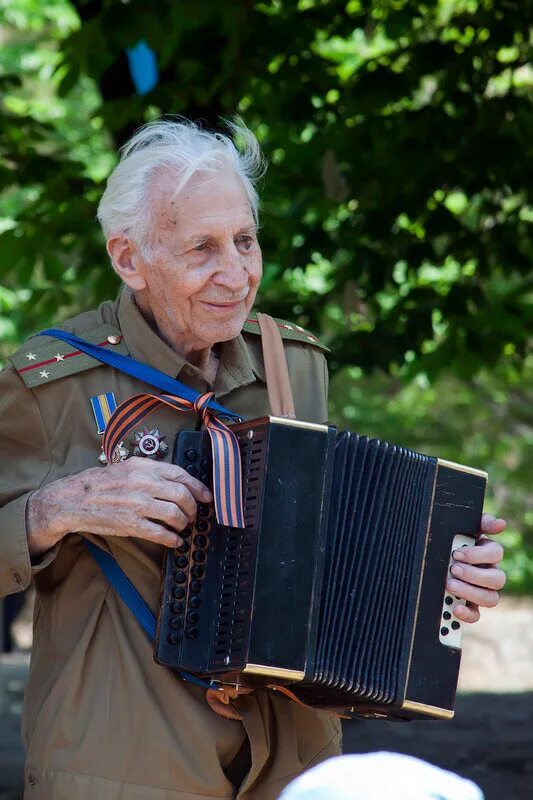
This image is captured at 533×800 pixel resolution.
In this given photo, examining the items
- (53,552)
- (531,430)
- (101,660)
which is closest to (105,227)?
(53,552)

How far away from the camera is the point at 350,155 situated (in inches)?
233

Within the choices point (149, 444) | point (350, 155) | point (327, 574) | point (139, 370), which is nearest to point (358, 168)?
point (350, 155)

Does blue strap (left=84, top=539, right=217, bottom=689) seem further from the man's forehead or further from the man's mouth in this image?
the man's forehead

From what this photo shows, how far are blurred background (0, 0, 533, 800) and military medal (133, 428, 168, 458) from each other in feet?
8.37

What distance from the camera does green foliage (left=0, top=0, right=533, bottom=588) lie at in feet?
18.4

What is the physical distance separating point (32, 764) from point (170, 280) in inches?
45.9

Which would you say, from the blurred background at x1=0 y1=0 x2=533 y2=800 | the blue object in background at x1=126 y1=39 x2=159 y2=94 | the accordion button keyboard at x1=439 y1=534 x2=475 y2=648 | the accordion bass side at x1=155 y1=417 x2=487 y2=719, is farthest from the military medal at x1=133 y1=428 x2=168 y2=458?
the blue object in background at x1=126 y1=39 x2=159 y2=94

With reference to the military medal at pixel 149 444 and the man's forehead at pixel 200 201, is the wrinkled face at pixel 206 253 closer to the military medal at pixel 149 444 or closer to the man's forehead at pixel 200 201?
the man's forehead at pixel 200 201

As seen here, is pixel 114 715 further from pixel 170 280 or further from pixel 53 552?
pixel 170 280

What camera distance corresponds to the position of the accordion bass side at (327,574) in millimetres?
2871

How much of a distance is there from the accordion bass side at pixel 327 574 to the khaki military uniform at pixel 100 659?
133 millimetres

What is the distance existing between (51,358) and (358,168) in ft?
10.3

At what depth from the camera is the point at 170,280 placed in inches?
123

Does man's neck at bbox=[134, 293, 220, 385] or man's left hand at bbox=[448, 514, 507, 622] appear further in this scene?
man's neck at bbox=[134, 293, 220, 385]
